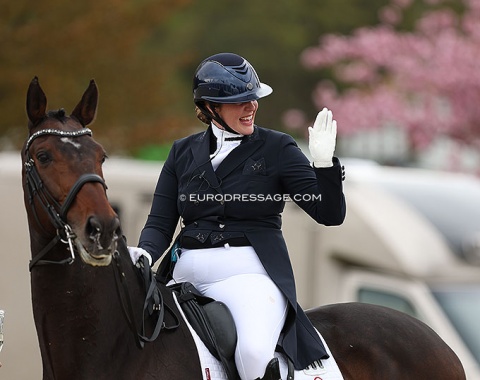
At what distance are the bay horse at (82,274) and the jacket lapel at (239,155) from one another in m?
0.59

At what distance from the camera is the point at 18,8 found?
14.5 m

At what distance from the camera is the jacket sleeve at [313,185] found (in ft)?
15.9

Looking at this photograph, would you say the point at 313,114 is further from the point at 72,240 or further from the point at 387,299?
the point at 72,240

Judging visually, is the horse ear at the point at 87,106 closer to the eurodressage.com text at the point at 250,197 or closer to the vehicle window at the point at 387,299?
the eurodressage.com text at the point at 250,197

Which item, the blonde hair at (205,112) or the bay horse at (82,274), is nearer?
the bay horse at (82,274)

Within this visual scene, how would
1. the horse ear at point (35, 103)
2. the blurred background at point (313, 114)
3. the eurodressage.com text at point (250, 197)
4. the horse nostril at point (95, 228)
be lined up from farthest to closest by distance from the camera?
the blurred background at point (313, 114) < the eurodressage.com text at point (250, 197) < the horse ear at point (35, 103) < the horse nostril at point (95, 228)

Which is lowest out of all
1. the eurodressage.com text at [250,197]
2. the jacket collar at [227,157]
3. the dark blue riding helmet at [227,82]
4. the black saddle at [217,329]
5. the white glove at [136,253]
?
the black saddle at [217,329]

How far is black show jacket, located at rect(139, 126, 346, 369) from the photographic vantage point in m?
5.02

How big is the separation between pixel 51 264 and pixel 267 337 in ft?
3.26

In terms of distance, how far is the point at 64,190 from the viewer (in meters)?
4.46

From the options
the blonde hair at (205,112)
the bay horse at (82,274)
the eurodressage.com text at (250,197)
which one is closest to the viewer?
the bay horse at (82,274)

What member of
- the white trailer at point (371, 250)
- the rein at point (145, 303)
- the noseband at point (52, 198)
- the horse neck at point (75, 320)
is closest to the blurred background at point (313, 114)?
the white trailer at point (371, 250)

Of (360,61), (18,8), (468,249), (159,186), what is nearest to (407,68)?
(360,61)

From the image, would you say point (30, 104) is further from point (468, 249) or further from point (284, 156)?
point (468, 249)
